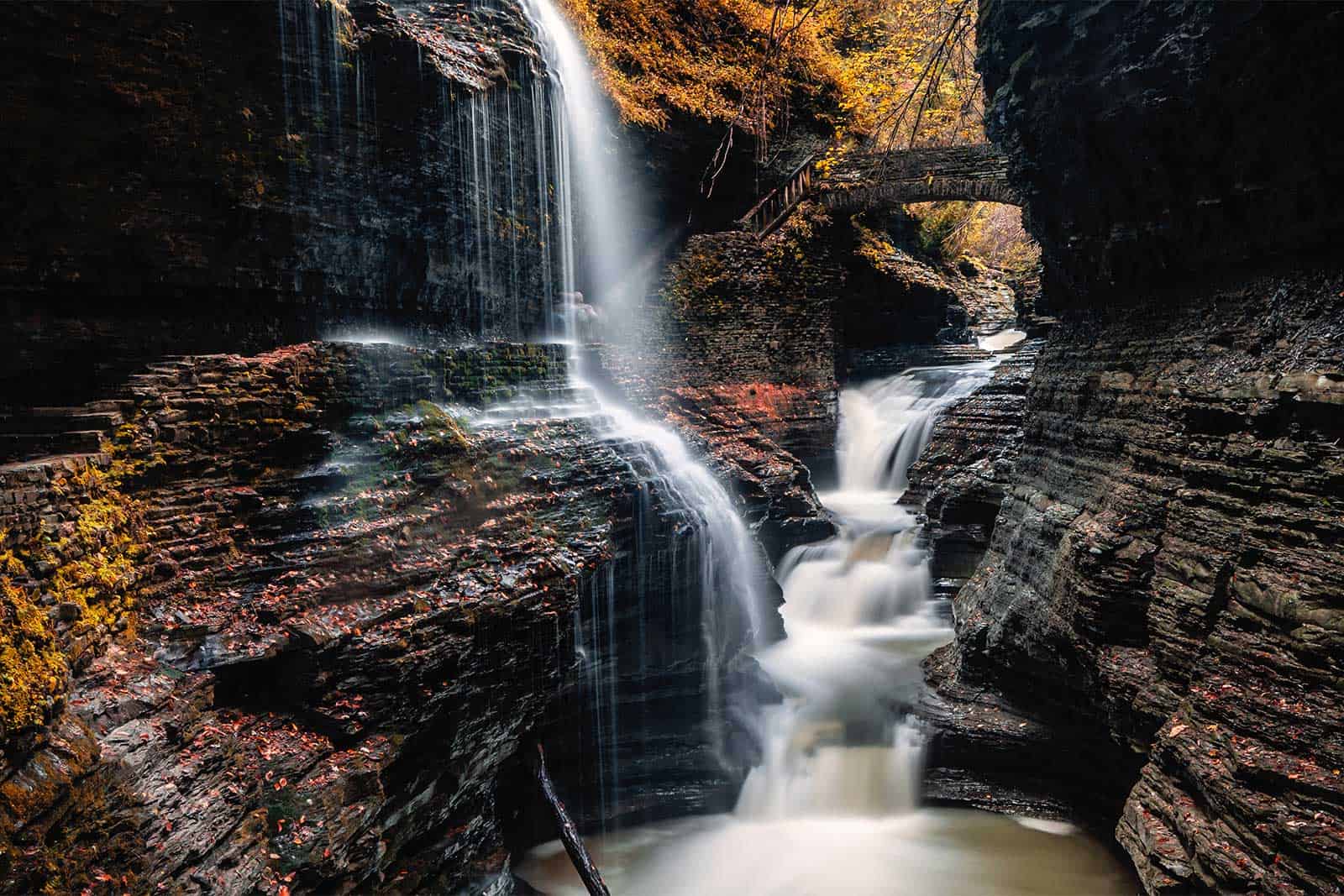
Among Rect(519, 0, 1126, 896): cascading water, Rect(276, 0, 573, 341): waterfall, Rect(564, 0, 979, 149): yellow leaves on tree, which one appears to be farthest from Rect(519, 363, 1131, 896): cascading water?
Rect(564, 0, 979, 149): yellow leaves on tree

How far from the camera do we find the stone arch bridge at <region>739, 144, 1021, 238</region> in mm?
12914

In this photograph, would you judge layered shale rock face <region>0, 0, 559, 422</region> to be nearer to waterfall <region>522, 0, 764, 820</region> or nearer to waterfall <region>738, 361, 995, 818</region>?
waterfall <region>522, 0, 764, 820</region>

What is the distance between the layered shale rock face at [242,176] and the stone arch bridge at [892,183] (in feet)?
23.6

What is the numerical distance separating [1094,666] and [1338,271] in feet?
9.72

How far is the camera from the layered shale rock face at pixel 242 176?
4.75m

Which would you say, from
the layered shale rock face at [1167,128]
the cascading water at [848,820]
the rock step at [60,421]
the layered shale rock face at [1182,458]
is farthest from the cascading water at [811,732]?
the layered shale rock face at [1167,128]

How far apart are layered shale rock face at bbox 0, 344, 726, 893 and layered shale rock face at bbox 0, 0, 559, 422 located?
3.35 ft

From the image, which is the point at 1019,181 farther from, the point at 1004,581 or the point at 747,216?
the point at 747,216

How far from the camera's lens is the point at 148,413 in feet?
14.5

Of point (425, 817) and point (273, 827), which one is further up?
point (273, 827)

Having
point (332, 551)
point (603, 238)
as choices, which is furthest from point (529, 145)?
point (332, 551)

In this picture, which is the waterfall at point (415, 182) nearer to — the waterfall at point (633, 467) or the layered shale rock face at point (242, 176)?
the layered shale rock face at point (242, 176)

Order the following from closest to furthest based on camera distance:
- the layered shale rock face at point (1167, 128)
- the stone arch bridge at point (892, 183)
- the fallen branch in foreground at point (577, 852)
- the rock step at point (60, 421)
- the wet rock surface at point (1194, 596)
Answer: the wet rock surface at point (1194, 596)
the layered shale rock face at point (1167, 128)
the rock step at point (60, 421)
the fallen branch in foreground at point (577, 852)
the stone arch bridge at point (892, 183)

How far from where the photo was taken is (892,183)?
13578mm
